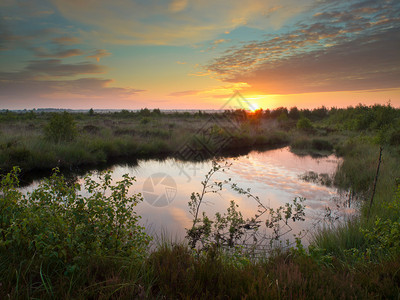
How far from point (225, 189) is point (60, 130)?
454 inches

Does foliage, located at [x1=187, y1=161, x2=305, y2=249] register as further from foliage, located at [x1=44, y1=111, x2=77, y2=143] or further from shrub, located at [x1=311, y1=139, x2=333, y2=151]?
shrub, located at [x1=311, y1=139, x2=333, y2=151]

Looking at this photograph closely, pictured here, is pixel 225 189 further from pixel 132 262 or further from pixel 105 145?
pixel 105 145

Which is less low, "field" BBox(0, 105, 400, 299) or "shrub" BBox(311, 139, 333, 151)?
"shrub" BBox(311, 139, 333, 151)

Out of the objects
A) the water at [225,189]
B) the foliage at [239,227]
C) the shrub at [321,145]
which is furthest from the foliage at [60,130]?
the shrub at [321,145]

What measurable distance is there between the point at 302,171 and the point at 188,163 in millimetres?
7238

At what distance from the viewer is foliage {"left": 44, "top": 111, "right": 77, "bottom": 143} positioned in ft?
50.7

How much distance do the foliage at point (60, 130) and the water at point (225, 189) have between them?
4.18 m

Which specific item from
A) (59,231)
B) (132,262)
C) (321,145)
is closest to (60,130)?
(59,231)

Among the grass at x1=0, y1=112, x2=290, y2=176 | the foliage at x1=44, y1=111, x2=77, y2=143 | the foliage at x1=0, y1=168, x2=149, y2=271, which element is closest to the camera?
the foliage at x1=0, y1=168, x2=149, y2=271

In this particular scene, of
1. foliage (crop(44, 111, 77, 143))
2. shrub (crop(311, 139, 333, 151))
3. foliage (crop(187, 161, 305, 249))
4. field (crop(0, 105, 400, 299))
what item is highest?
foliage (crop(44, 111, 77, 143))

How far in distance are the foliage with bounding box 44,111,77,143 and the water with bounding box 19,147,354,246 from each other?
418 cm

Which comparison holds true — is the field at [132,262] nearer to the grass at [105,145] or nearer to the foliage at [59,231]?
the foliage at [59,231]

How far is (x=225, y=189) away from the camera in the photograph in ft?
35.4

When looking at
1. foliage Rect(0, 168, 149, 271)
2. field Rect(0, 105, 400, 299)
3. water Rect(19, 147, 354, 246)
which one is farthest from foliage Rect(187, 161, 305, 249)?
foliage Rect(0, 168, 149, 271)
